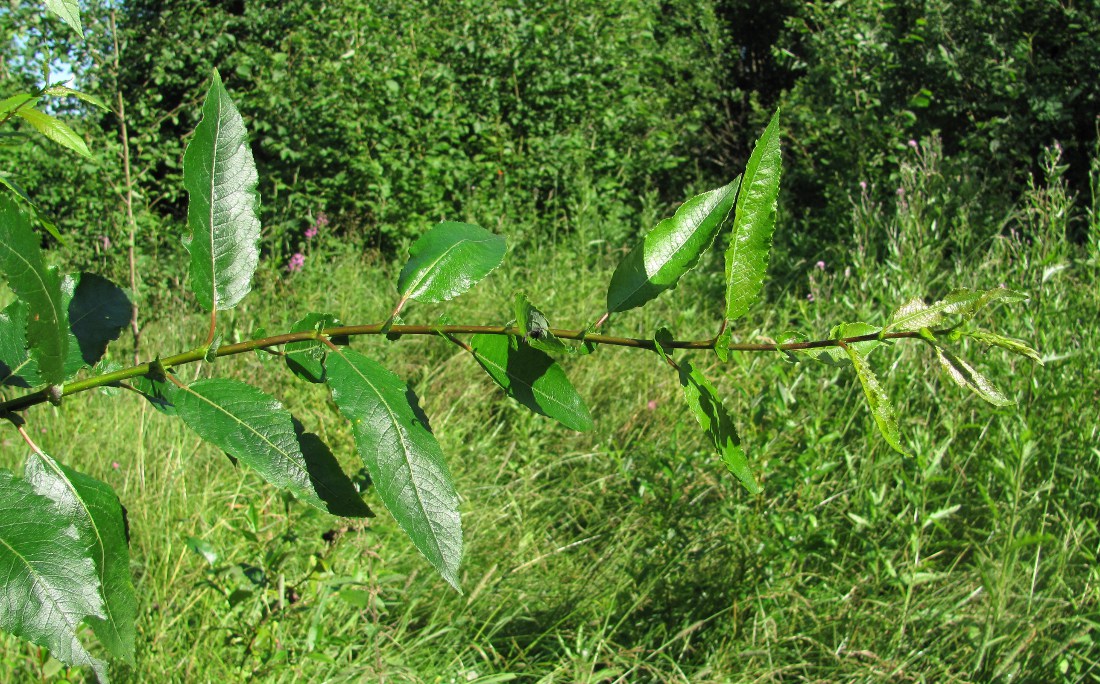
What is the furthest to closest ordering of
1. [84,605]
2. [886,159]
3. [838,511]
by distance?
[886,159] < [838,511] < [84,605]

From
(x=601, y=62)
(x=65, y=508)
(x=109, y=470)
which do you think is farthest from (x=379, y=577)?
(x=601, y=62)

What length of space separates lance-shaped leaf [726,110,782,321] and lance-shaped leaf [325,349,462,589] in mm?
234

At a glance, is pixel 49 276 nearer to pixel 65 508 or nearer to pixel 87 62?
pixel 65 508

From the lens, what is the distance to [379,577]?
2.19 metres

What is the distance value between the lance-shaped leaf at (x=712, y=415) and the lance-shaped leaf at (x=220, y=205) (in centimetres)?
32

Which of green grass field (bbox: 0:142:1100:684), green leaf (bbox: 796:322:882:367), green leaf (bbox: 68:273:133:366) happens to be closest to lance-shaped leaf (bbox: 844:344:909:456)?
green leaf (bbox: 796:322:882:367)

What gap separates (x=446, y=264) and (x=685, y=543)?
6.80 feet

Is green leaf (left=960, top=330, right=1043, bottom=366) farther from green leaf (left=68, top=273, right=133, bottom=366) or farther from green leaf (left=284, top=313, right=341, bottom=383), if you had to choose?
green leaf (left=68, top=273, right=133, bottom=366)

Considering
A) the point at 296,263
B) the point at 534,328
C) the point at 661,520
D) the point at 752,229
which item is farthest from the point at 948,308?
the point at 296,263

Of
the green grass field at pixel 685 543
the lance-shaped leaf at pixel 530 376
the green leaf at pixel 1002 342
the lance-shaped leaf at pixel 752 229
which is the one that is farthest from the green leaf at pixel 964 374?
the green grass field at pixel 685 543

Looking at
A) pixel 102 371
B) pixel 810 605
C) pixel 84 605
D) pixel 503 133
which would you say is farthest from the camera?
pixel 503 133

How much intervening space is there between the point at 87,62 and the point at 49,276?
6.16m

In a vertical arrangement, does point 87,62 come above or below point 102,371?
above

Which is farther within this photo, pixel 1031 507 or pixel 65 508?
pixel 1031 507
